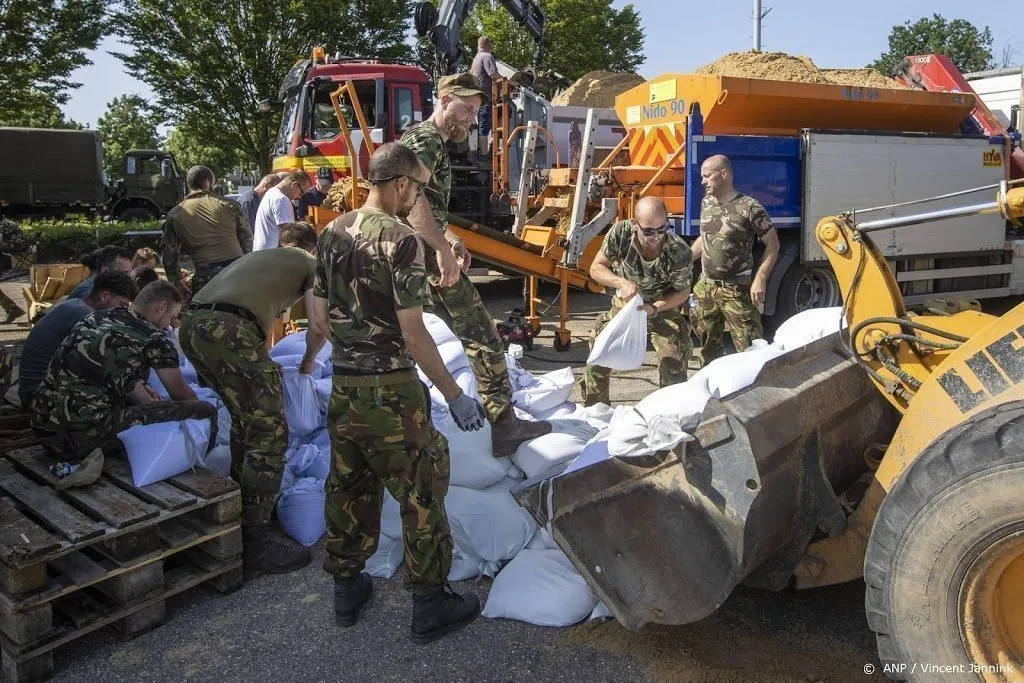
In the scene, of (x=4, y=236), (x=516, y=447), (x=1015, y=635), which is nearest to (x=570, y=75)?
(x=4, y=236)

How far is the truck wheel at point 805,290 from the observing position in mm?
7121

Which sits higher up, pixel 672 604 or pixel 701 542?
pixel 701 542

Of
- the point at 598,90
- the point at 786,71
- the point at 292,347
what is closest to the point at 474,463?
the point at 292,347

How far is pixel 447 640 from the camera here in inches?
113

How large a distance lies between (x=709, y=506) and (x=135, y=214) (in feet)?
71.9

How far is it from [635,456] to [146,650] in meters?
1.85

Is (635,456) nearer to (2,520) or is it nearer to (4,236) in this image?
(2,520)

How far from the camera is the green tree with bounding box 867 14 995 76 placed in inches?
1474

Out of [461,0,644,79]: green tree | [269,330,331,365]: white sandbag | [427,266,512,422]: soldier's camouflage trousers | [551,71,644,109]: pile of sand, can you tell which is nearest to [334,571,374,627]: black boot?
[427,266,512,422]: soldier's camouflage trousers

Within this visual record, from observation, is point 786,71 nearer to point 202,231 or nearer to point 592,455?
point 202,231

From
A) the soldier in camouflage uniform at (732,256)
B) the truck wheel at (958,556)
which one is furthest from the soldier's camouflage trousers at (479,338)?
the truck wheel at (958,556)

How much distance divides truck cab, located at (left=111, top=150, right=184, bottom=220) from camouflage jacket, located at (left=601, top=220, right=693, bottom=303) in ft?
63.6

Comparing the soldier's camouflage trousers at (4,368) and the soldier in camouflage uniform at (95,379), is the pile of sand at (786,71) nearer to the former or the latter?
the soldier in camouflage uniform at (95,379)

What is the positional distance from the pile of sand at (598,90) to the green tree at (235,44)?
6467 millimetres
